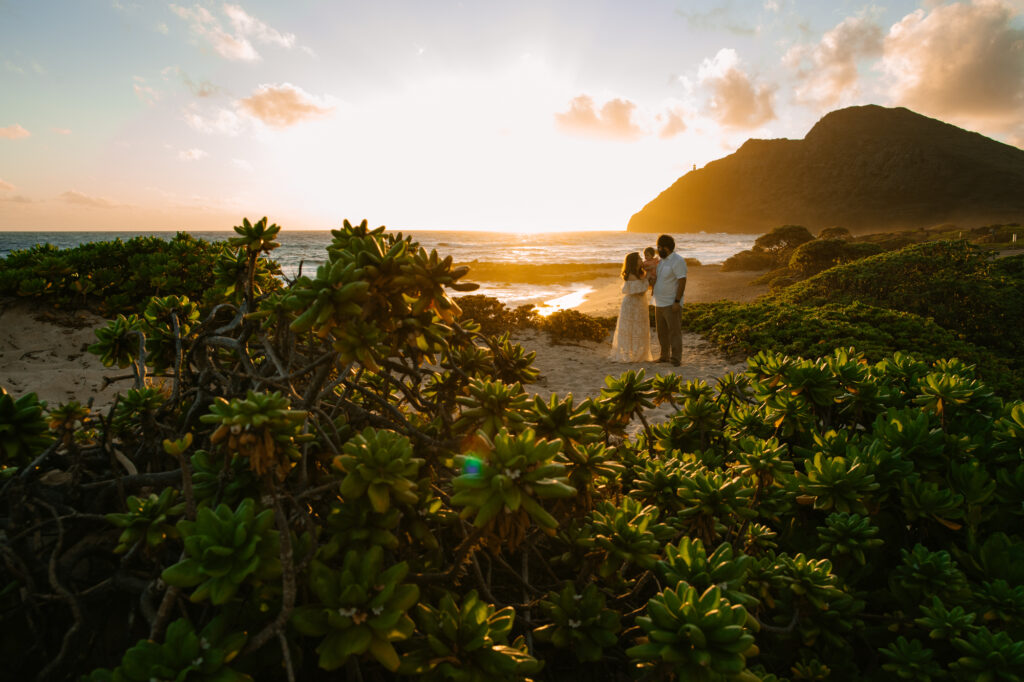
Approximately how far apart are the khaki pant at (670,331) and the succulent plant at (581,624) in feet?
25.4

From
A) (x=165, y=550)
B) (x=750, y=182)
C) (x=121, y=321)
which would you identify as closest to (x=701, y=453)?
(x=165, y=550)

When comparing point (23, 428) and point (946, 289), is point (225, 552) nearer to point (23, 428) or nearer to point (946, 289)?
point (23, 428)

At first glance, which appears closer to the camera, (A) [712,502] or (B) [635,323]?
(A) [712,502]

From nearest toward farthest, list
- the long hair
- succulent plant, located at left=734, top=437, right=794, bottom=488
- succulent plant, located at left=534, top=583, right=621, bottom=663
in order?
1. succulent plant, located at left=534, top=583, right=621, bottom=663
2. succulent plant, located at left=734, top=437, right=794, bottom=488
3. the long hair

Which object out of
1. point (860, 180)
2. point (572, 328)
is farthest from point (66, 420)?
point (860, 180)

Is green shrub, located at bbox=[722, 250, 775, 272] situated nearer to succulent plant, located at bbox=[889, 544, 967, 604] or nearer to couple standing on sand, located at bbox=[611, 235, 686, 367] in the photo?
couple standing on sand, located at bbox=[611, 235, 686, 367]

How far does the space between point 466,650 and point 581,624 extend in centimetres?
39

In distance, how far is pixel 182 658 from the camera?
85cm

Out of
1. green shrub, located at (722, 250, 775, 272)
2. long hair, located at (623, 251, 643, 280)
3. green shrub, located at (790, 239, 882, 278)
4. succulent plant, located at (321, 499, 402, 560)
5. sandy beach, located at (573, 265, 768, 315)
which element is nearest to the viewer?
succulent plant, located at (321, 499, 402, 560)

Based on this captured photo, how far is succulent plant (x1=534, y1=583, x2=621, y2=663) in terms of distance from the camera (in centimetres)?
114

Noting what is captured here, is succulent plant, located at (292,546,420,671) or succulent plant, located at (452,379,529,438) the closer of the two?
succulent plant, located at (292,546,420,671)

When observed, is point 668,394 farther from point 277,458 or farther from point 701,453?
point 277,458

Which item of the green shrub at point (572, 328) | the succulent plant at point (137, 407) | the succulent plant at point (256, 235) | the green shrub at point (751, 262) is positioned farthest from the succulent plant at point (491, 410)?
the green shrub at point (751, 262)

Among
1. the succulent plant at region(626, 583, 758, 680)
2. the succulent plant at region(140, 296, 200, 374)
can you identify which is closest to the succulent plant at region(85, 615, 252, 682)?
the succulent plant at region(626, 583, 758, 680)
